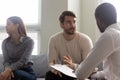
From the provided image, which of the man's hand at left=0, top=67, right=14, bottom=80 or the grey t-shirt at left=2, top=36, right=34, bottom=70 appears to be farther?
the grey t-shirt at left=2, top=36, right=34, bottom=70

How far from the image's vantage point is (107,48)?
5.75 ft

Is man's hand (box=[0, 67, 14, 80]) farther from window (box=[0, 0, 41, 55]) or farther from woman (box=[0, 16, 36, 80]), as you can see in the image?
window (box=[0, 0, 41, 55])

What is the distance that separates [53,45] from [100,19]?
1616 mm

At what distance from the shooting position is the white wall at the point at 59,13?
426cm

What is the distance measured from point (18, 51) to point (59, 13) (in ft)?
3.55

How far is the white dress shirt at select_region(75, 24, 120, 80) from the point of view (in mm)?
1759

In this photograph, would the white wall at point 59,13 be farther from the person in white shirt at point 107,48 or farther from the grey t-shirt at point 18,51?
the person in white shirt at point 107,48

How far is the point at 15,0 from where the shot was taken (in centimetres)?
452

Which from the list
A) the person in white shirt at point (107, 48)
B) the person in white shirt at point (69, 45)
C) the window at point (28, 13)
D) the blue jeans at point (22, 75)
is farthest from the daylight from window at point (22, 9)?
the person in white shirt at point (107, 48)

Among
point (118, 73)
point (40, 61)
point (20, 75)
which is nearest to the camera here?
point (118, 73)

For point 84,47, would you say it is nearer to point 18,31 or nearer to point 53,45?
point 53,45

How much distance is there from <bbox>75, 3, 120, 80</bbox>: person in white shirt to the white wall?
93.7 inches

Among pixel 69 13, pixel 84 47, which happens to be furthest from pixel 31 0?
pixel 84 47

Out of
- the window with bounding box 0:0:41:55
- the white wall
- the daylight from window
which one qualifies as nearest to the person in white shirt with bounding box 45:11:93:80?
the white wall
